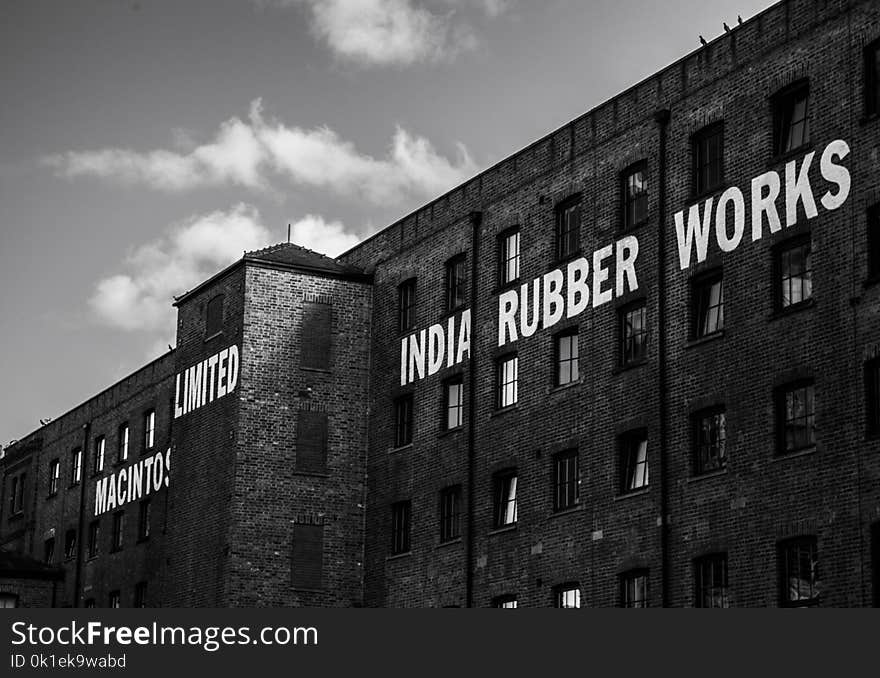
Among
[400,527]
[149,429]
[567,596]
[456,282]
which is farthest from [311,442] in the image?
[149,429]

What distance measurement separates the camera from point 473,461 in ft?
137

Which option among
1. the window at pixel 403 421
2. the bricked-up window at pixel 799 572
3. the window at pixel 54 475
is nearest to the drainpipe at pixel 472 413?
the window at pixel 403 421

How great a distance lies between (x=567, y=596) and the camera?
37875 mm

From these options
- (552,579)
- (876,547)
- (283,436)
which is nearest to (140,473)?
(283,436)

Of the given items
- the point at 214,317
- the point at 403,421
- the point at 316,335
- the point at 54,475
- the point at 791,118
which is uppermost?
the point at 791,118

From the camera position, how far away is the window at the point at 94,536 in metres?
58.9

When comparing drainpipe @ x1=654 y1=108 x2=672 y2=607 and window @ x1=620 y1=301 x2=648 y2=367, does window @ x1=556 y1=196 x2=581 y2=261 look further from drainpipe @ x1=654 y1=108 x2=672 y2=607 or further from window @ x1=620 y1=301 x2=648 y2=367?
drainpipe @ x1=654 y1=108 x2=672 y2=607

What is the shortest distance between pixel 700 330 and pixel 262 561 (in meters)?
14.4

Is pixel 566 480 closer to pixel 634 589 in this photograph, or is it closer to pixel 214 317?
pixel 634 589

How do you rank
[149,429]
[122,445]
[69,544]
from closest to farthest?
[149,429] < [122,445] < [69,544]

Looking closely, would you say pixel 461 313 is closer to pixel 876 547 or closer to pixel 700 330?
pixel 700 330

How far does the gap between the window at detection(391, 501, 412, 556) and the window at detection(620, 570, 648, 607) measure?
347 inches

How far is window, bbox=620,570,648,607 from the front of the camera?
117 feet

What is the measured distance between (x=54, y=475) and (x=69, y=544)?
4178 millimetres
